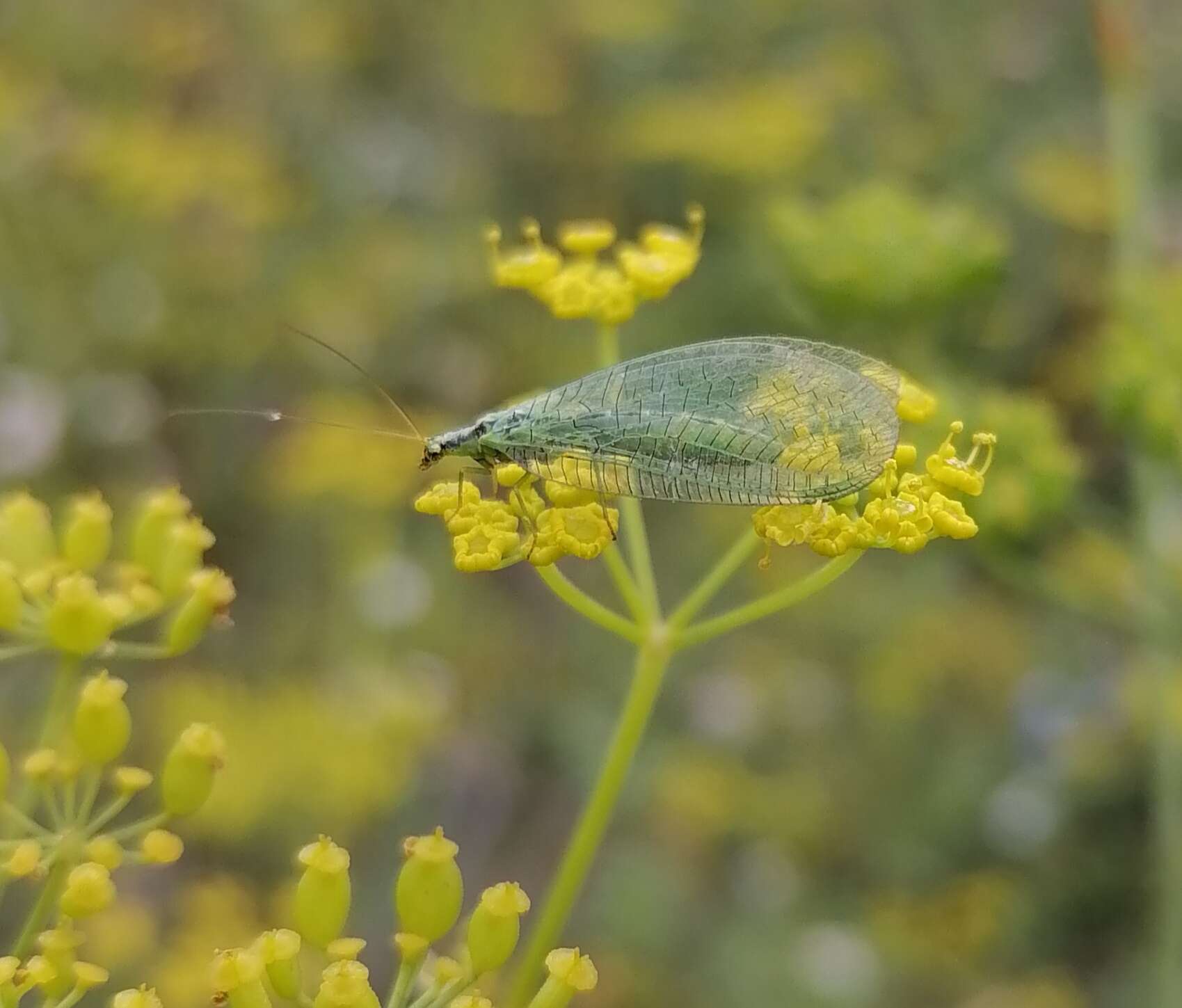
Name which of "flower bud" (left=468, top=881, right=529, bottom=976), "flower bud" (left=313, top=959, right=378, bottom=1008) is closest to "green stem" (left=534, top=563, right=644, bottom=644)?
"flower bud" (left=468, top=881, right=529, bottom=976)

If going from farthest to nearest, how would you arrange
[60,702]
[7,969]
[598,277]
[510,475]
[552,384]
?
[552,384]
[598,277]
[510,475]
[60,702]
[7,969]

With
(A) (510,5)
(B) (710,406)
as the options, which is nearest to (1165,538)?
(B) (710,406)

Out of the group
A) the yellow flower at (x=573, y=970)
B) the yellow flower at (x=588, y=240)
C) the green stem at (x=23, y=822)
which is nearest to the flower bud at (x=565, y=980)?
the yellow flower at (x=573, y=970)

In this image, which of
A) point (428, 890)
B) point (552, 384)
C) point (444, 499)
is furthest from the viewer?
point (552, 384)

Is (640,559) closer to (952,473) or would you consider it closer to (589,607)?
(589,607)

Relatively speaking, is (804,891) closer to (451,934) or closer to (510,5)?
(451,934)

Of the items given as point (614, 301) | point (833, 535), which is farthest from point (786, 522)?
point (614, 301)
